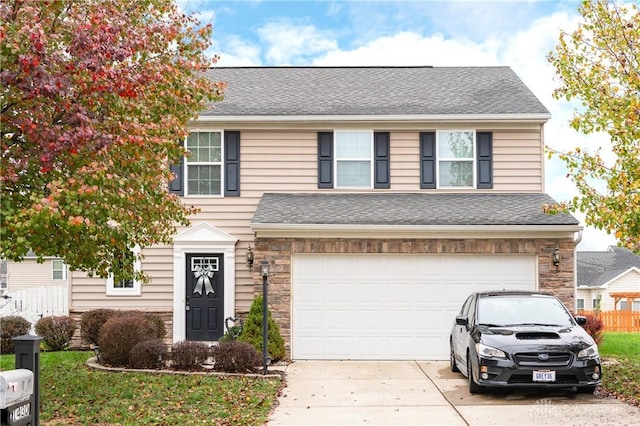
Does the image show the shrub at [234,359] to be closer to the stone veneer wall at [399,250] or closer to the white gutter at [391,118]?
the stone veneer wall at [399,250]

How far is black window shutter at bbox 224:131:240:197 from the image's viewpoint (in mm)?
17875

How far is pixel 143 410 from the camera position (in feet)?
33.1

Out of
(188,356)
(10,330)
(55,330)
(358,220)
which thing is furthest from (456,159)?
(10,330)

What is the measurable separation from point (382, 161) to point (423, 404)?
27.4ft

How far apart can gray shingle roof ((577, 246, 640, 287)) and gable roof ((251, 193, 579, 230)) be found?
35.4m

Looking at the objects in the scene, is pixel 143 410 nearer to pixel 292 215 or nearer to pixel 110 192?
pixel 110 192

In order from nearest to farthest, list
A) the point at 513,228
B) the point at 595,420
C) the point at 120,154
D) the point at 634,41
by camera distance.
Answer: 1. the point at 595,420
2. the point at 120,154
3. the point at 634,41
4. the point at 513,228

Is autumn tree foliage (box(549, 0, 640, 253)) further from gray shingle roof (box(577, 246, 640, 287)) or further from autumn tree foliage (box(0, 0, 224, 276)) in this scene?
gray shingle roof (box(577, 246, 640, 287))

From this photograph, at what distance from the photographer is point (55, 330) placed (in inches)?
681

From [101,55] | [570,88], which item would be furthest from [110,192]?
[570,88]

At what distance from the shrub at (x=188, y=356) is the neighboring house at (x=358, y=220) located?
8.71ft

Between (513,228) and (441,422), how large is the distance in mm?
7166

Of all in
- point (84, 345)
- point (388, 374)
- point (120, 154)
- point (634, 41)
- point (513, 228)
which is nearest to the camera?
point (120, 154)

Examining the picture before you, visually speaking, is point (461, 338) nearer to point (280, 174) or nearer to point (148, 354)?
point (148, 354)
